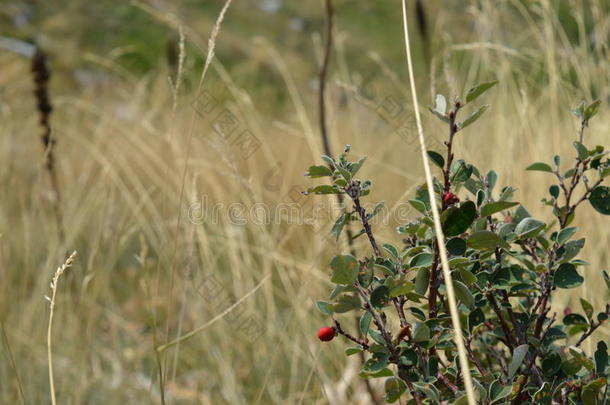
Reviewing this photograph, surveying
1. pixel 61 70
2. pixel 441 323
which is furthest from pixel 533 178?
pixel 61 70

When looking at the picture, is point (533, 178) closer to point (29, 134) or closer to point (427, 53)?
point (427, 53)

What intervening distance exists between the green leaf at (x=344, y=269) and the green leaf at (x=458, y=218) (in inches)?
3.4

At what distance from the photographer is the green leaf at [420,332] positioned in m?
0.63

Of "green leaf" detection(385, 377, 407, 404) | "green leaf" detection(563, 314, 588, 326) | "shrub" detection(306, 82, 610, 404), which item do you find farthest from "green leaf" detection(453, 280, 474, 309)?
"green leaf" detection(563, 314, 588, 326)

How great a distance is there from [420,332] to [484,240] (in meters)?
0.10

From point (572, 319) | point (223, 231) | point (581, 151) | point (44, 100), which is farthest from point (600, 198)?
point (223, 231)

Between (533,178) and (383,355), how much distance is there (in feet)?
3.90

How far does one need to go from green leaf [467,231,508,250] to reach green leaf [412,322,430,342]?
9 centimetres

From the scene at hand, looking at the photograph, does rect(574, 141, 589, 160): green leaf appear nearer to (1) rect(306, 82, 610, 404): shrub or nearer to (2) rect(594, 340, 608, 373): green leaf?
(1) rect(306, 82, 610, 404): shrub

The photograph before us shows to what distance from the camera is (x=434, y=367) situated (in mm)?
689

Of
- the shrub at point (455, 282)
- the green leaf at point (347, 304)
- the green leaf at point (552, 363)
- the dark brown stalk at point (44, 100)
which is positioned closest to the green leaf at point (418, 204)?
the shrub at point (455, 282)

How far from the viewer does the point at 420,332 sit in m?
0.64

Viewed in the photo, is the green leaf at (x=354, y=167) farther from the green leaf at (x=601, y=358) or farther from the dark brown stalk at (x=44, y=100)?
the dark brown stalk at (x=44, y=100)

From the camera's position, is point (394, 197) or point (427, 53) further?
point (394, 197)
